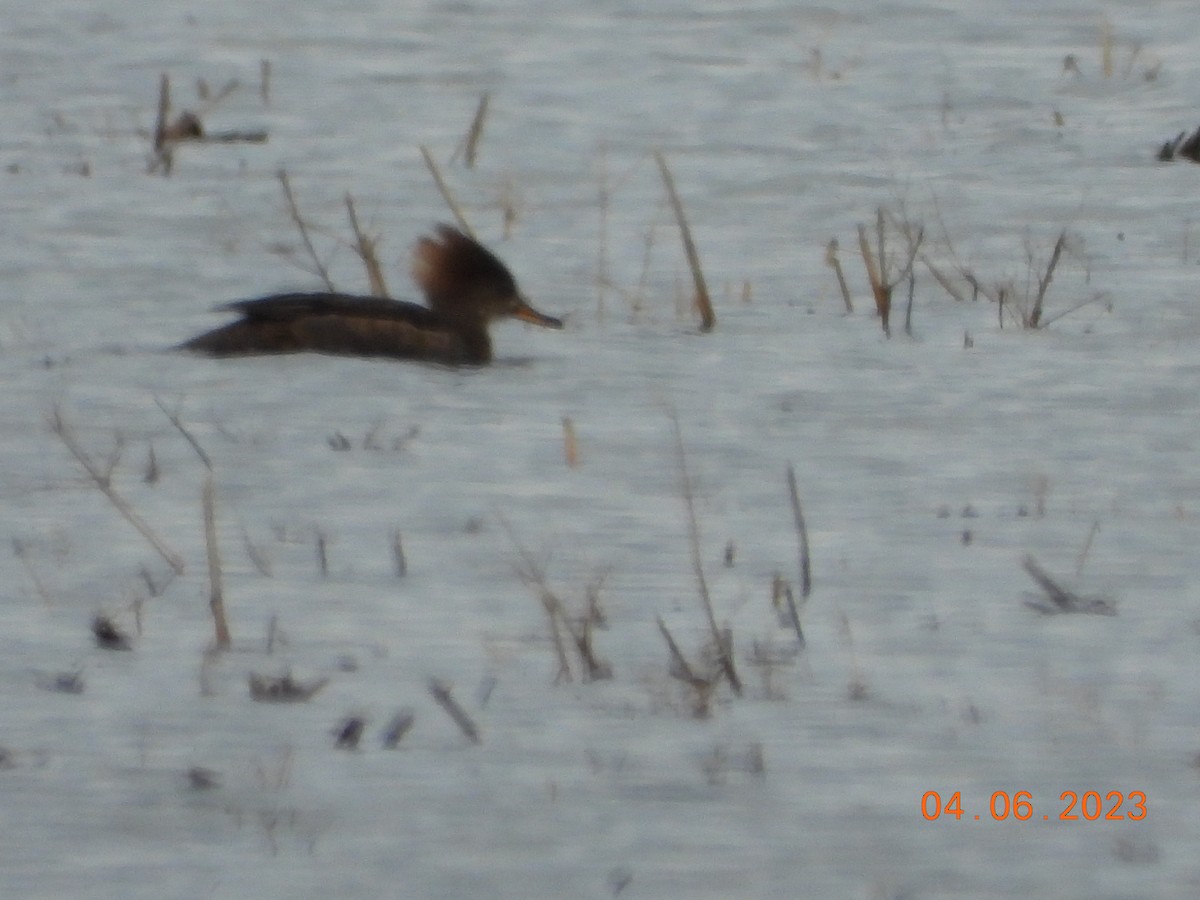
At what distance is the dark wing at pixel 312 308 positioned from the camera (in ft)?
24.0

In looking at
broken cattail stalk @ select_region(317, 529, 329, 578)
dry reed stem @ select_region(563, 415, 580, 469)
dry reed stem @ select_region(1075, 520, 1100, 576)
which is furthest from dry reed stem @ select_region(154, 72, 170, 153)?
dry reed stem @ select_region(1075, 520, 1100, 576)

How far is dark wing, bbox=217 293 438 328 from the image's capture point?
7.31m

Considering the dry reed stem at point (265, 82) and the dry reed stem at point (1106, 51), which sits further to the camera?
the dry reed stem at point (265, 82)

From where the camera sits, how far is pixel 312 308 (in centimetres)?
731

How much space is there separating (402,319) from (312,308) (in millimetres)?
310

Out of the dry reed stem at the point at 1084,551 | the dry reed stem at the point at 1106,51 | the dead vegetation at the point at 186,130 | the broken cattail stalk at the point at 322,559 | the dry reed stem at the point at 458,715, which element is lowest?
the broken cattail stalk at the point at 322,559

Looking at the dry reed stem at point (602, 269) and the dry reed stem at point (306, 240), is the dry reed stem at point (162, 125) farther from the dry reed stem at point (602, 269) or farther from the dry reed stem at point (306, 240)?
the dry reed stem at point (602, 269)

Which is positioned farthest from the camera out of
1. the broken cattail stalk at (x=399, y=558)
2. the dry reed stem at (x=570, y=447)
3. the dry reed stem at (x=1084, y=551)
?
the dry reed stem at (x=570, y=447)

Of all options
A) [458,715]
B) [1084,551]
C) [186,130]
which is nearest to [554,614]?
[458,715]

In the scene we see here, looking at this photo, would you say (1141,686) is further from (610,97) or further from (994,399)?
(610,97)

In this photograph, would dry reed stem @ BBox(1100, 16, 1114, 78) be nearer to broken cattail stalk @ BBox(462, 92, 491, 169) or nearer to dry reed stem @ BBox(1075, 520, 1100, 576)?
broken cattail stalk @ BBox(462, 92, 491, 169)

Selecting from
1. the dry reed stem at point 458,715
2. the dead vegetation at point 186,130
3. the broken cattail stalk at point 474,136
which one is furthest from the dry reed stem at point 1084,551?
the dead vegetation at point 186,130

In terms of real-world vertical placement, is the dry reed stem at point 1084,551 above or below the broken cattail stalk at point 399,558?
above

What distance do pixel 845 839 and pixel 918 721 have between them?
1.84 ft
